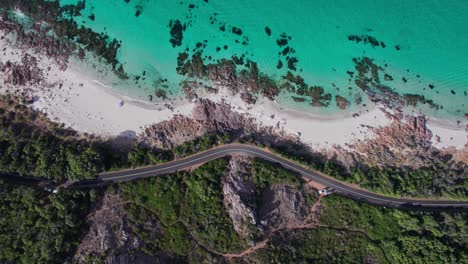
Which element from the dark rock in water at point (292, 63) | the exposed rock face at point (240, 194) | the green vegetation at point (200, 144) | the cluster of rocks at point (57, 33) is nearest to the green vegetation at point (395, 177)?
the exposed rock face at point (240, 194)

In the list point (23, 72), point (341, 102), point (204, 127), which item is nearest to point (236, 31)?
point (204, 127)

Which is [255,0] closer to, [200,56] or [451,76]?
[200,56]

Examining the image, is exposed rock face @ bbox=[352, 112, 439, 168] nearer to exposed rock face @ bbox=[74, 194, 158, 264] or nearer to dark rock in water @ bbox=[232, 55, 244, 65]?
dark rock in water @ bbox=[232, 55, 244, 65]

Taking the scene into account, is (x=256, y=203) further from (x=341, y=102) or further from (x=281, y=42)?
(x=281, y=42)

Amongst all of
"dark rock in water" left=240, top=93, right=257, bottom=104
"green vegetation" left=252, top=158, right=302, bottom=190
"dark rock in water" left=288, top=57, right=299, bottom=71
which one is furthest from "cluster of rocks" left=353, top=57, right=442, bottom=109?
"green vegetation" left=252, top=158, right=302, bottom=190

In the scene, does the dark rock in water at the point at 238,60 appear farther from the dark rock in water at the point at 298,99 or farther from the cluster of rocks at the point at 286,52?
the dark rock in water at the point at 298,99

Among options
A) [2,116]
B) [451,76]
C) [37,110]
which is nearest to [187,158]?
[37,110]
